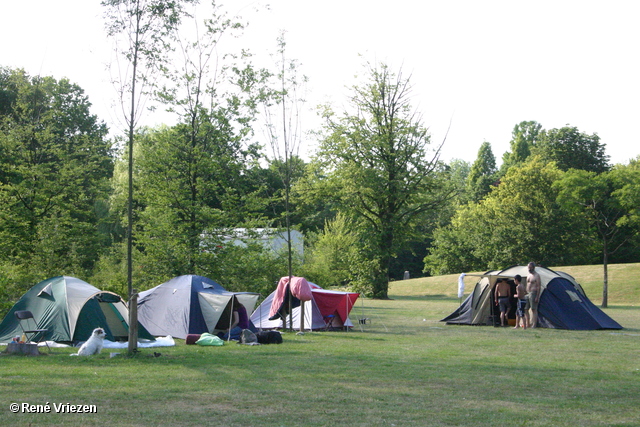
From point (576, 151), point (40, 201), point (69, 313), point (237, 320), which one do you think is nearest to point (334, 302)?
point (237, 320)

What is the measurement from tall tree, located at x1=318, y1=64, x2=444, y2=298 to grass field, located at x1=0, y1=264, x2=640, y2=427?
20801 mm

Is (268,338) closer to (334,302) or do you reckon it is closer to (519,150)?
(334,302)

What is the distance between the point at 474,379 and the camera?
28.9ft

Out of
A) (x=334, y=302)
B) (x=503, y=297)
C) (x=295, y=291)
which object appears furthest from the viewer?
(x=503, y=297)

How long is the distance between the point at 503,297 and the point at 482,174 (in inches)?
2116

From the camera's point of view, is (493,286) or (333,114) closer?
(493,286)

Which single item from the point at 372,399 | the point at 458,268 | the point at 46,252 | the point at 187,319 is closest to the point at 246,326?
the point at 187,319

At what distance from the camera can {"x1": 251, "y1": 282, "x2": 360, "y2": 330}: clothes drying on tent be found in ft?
56.9

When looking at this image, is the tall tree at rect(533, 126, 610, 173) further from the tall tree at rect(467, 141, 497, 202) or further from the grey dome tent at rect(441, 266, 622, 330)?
the grey dome tent at rect(441, 266, 622, 330)

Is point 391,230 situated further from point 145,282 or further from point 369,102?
point 145,282

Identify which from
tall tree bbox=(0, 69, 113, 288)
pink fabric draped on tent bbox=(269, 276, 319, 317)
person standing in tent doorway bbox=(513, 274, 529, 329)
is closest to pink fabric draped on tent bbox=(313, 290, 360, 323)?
pink fabric draped on tent bbox=(269, 276, 319, 317)

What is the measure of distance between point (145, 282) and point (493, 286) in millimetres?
11401

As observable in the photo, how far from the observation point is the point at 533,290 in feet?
55.8

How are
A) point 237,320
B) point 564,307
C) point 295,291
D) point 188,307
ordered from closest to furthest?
point 237,320 < point 188,307 < point 295,291 < point 564,307
